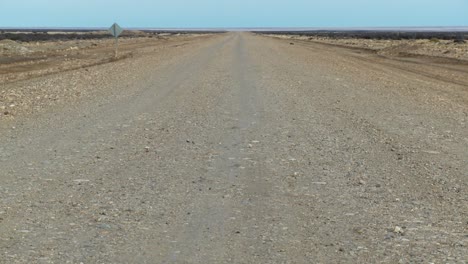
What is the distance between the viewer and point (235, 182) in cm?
695

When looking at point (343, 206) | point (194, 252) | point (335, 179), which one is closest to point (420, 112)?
point (335, 179)

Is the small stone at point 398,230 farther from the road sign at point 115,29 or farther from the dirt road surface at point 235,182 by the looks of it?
the road sign at point 115,29

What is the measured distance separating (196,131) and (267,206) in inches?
173

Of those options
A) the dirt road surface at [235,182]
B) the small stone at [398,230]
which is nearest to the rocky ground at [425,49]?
the dirt road surface at [235,182]

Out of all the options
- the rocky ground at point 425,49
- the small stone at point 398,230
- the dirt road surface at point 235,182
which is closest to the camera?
the dirt road surface at point 235,182

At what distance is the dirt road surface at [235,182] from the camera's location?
493 centimetres

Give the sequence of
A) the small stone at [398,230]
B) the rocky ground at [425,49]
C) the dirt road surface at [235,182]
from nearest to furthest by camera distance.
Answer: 1. the dirt road surface at [235,182]
2. the small stone at [398,230]
3. the rocky ground at [425,49]

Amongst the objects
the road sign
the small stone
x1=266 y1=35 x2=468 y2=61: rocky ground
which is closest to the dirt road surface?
the small stone

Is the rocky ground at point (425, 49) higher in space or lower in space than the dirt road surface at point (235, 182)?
lower

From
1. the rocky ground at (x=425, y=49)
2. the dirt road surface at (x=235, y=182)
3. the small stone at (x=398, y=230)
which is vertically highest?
the small stone at (x=398, y=230)

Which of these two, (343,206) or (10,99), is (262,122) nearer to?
(343,206)

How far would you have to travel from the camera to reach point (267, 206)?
6.02 meters

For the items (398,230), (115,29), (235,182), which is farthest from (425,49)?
(398,230)

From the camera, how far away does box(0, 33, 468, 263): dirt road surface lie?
4.93 meters
